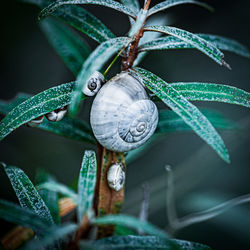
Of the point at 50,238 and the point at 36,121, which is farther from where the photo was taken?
the point at 36,121

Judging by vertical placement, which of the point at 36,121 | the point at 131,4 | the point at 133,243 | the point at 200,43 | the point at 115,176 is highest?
the point at 131,4

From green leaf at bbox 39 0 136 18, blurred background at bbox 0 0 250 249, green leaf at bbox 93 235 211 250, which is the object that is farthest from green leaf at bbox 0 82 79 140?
blurred background at bbox 0 0 250 249

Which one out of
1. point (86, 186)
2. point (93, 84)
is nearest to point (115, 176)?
point (86, 186)

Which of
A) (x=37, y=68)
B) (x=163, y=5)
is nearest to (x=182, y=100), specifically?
(x=163, y=5)

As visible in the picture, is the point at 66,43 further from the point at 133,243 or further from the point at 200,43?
the point at 133,243

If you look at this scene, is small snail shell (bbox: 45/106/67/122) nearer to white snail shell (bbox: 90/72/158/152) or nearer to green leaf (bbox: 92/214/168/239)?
white snail shell (bbox: 90/72/158/152)

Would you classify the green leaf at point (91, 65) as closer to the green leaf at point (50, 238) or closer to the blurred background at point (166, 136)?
the green leaf at point (50, 238)
